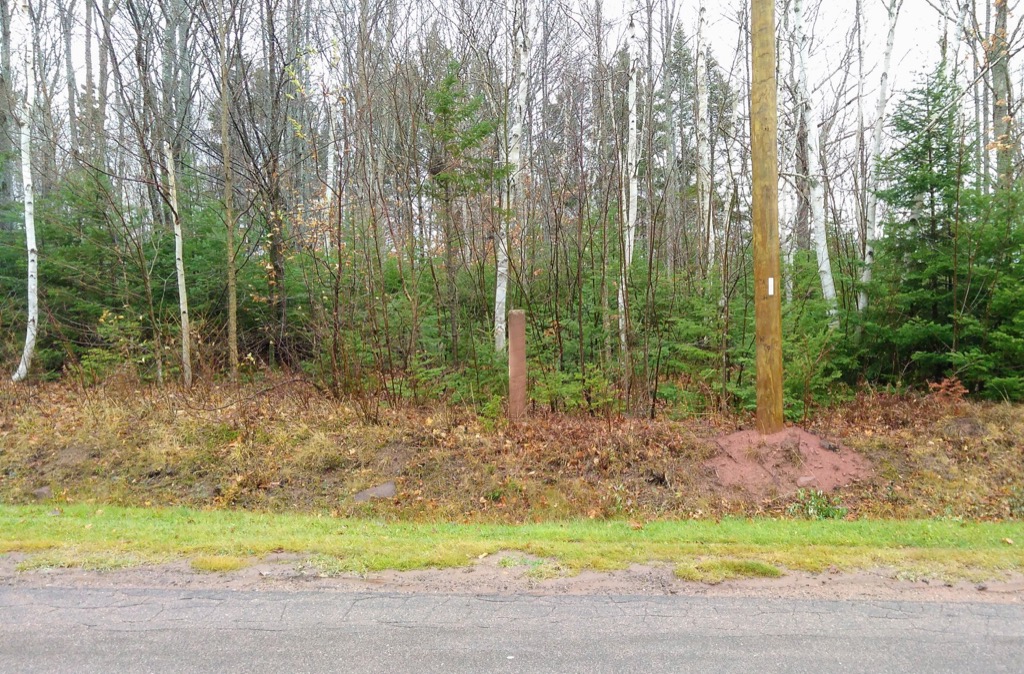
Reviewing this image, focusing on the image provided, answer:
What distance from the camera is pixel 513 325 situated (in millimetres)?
9898

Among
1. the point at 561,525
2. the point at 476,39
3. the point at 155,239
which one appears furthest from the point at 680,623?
the point at 155,239

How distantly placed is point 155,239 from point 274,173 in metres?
5.15

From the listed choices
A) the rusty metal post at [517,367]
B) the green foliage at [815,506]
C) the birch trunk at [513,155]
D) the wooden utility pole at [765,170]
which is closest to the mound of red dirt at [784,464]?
the green foliage at [815,506]

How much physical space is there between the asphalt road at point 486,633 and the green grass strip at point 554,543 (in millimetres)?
666

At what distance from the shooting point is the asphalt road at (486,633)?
385 centimetres

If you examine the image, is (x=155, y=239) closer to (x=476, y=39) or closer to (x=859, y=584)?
(x=476, y=39)

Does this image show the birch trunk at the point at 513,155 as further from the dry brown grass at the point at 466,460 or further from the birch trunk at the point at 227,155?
the birch trunk at the point at 227,155

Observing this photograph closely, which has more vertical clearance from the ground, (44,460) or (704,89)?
(704,89)

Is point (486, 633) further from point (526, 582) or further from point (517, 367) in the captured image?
point (517, 367)

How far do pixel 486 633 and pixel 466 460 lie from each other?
495 cm

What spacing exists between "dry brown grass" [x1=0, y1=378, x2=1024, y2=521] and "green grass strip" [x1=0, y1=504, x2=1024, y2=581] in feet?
2.56

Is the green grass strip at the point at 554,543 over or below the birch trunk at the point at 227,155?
below

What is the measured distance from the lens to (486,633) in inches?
168

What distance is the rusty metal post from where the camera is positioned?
986 cm
